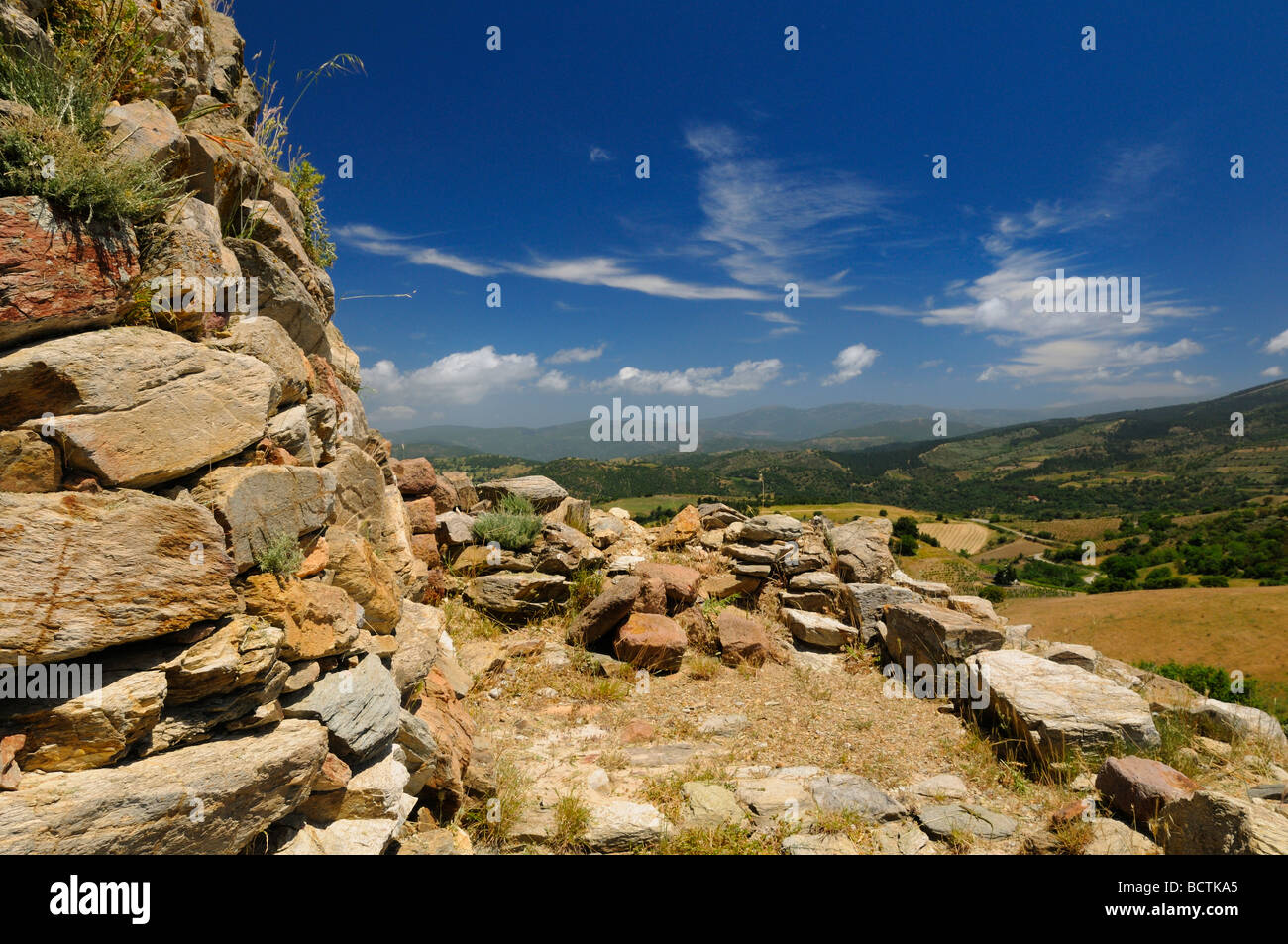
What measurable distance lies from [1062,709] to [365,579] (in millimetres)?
8261

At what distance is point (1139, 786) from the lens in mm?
5434

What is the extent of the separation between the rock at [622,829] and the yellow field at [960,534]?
101 meters

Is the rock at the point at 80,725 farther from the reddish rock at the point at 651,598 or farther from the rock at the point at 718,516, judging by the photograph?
the rock at the point at 718,516

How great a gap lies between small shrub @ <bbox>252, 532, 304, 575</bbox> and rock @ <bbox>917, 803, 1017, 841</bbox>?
6170mm

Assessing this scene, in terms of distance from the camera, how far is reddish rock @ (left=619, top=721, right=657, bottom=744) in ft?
23.0

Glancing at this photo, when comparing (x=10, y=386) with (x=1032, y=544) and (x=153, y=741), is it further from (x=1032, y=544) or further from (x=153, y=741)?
(x=1032, y=544)

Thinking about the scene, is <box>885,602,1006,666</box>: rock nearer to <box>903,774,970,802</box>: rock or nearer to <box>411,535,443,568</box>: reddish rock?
<box>903,774,970,802</box>: rock

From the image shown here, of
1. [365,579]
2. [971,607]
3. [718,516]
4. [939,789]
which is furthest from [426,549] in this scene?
[971,607]

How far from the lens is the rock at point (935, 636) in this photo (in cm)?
873

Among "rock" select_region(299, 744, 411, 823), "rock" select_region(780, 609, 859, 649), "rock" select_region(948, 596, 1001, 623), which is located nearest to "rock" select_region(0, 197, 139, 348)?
"rock" select_region(299, 744, 411, 823)

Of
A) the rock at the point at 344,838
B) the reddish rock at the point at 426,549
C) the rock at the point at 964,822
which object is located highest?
the reddish rock at the point at 426,549
